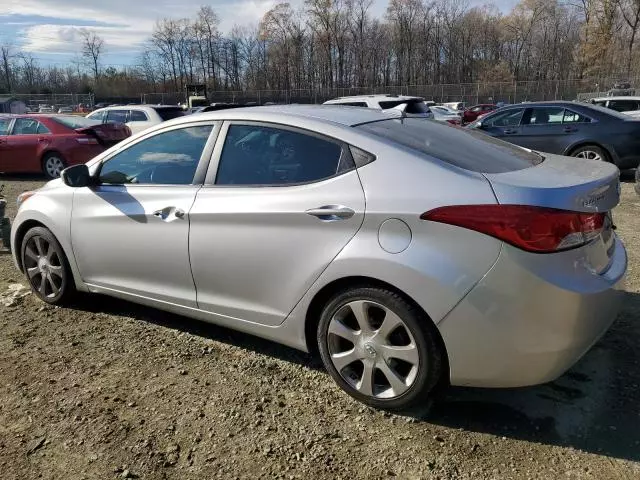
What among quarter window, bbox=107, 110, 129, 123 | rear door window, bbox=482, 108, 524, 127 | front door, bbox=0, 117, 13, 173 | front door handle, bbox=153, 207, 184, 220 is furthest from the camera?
quarter window, bbox=107, 110, 129, 123

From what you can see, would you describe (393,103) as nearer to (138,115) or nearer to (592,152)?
(592,152)

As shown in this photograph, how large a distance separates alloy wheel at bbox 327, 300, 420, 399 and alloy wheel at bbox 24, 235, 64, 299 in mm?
2506

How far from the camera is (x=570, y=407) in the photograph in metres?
2.97

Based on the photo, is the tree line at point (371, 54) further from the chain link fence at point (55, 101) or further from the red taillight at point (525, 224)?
the red taillight at point (525, 224)

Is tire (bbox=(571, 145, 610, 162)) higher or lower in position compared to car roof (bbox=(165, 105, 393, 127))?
lower

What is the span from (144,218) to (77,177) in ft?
2.39

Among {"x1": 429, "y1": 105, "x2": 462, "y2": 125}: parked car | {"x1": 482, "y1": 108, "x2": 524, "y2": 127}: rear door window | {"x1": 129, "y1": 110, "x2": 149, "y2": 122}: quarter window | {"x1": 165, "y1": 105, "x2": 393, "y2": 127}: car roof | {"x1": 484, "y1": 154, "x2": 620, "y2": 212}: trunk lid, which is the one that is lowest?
{"x1": 429, "y1": 105, "x2": 462, "y2": 125}: parked car

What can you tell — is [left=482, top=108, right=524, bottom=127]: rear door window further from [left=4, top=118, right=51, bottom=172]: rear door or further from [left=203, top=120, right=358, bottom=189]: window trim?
[left=4, top=118, right=51, bottom=172]: rear door

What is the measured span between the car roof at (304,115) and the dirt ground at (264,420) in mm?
1515

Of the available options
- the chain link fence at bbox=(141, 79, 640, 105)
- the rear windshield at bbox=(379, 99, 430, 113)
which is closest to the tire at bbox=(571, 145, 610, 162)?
the rear windshield at bbox=(379, 99, 430, 113)

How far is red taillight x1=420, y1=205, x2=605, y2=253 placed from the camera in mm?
2461

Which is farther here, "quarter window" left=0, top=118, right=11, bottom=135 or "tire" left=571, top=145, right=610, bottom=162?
"quarter window" left=0, top=118, right=11, bottom=135

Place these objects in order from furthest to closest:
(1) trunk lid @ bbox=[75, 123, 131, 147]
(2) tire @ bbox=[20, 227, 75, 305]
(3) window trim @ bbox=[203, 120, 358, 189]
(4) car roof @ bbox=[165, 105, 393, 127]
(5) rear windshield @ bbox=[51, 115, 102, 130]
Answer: (5) rear windshield @ bbox=[51, 115, 102, 130]
(1) trunk lid @ bbox=[75, 123, 131, 147]
(2) tire @ bbox=[20, 227, 75, 305]
(4) car roof @ bbox=[165, 105, 393, 127]
(3) window trim @ bbox=[203, 120, 358, 189]

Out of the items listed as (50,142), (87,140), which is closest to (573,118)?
(87,140)
